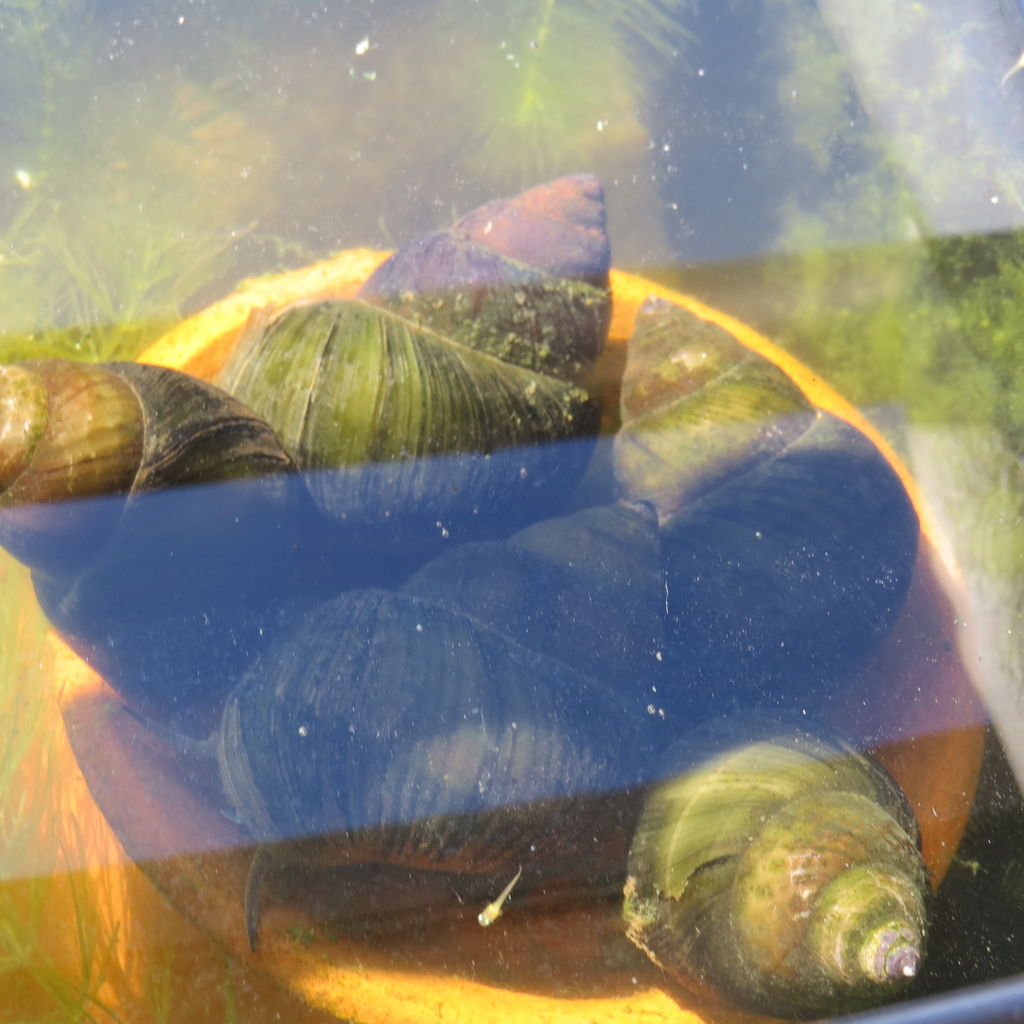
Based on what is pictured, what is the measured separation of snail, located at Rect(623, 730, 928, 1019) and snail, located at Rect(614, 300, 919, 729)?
13 cm

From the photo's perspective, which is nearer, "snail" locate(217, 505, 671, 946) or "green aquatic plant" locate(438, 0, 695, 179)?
"snail" locate(217, 505, 671, 946)

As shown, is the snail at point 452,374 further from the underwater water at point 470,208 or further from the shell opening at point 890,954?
the shell opening at point 890,954

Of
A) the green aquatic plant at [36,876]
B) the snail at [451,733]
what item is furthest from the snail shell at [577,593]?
the green aquatic plant at [36,876]

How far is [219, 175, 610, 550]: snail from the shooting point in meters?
1.20

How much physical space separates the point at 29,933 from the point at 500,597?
0.82 m

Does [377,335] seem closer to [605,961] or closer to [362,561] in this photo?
[362,561]

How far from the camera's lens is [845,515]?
1207 millimetres

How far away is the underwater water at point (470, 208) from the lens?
116cm

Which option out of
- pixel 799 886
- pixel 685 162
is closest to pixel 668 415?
pixel 799 886

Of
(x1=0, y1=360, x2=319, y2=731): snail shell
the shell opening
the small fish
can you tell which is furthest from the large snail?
the shell opening

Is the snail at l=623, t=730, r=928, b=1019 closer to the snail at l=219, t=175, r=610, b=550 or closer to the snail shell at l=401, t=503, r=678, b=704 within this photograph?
the snail shell at l=401, t=503, r=678, b=704

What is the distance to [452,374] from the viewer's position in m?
1.24

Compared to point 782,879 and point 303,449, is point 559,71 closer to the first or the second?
point 303,449

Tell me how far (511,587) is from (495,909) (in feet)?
1.33
